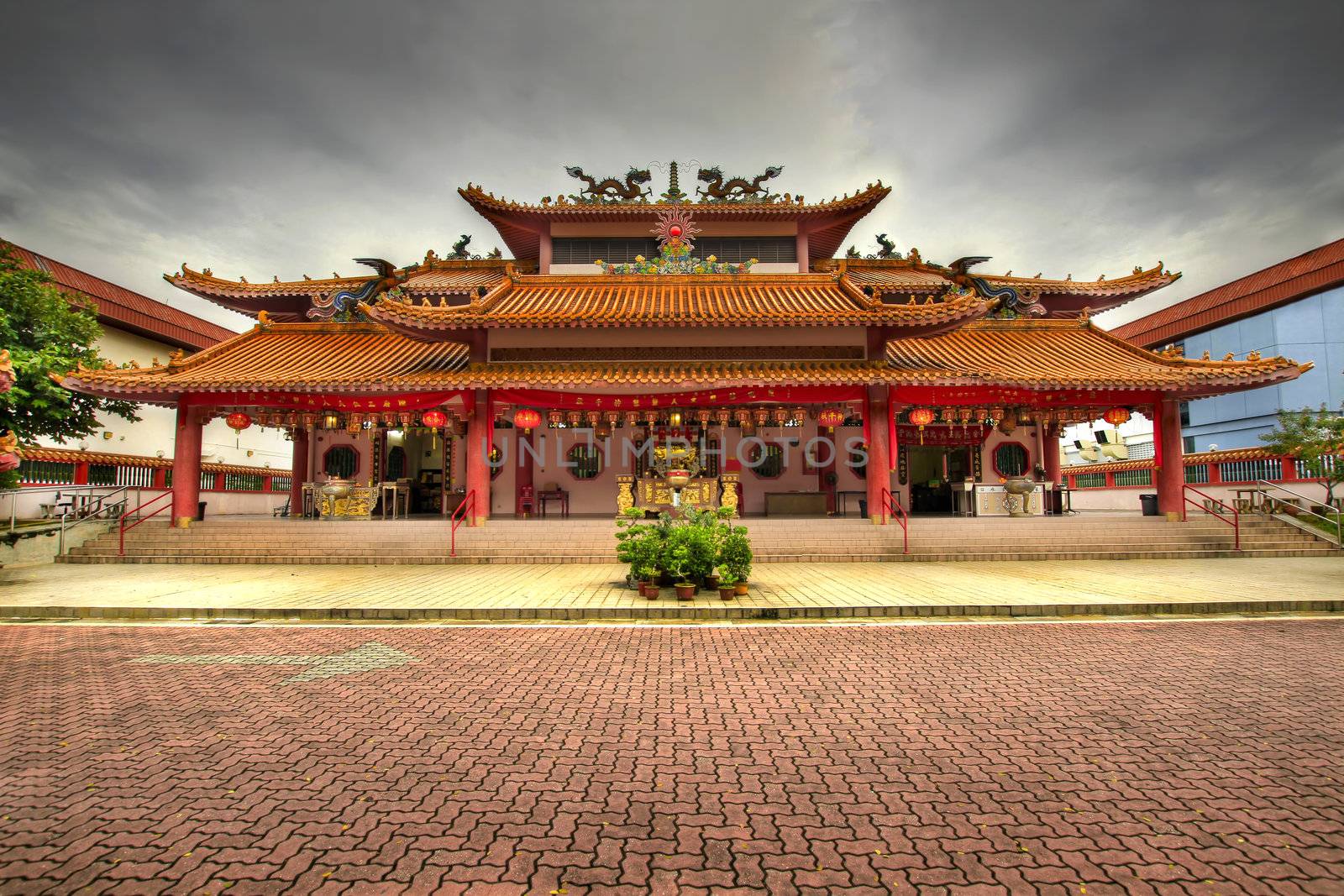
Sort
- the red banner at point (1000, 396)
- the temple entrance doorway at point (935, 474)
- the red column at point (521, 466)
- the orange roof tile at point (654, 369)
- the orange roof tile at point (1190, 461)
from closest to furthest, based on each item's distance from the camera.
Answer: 1. the orange roof tile at point (654, 369)
2. the red banner at point (1000, 396)
3. the orange roof tile at point (1190, 461)
4. the red column at point (521, 466)
5. the temple entrance doorway at point (935, 474)

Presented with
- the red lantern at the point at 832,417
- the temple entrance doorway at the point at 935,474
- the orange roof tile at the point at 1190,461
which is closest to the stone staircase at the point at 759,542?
the red lantern at the point at 832,417

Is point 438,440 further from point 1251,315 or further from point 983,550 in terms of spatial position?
point 1251,315

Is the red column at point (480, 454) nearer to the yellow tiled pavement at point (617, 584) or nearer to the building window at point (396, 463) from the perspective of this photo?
the yellow tiled pavement at point (617, 584)

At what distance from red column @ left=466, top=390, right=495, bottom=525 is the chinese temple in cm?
5

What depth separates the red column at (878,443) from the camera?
571 inches

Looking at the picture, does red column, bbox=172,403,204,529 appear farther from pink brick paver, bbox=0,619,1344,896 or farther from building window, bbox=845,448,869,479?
building window, bbox=845,448,869,479

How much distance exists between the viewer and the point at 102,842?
2717mm

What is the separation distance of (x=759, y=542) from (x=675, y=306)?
6838 mm

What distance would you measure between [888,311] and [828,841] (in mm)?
13659

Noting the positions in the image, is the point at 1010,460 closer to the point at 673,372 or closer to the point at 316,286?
the point at 673,372

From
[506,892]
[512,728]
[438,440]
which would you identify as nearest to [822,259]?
[438,440]

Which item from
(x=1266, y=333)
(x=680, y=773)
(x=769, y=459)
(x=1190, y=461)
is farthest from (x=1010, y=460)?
(x=680, y=773)

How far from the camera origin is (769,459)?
19031mm

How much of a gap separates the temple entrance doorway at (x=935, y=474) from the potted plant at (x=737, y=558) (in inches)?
500
